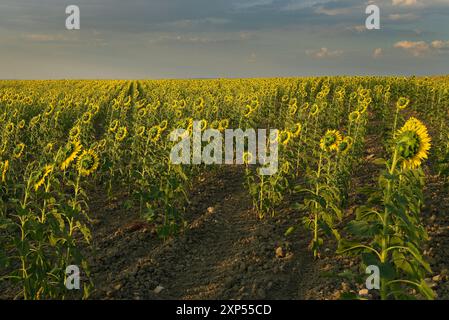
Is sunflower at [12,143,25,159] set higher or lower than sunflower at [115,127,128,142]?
lower

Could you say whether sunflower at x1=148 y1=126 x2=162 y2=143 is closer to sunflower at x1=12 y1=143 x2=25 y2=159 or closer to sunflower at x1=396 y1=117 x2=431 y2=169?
sunflower at x1=12 y1=143 x2=25 y2=159

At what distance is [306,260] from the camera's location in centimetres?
624

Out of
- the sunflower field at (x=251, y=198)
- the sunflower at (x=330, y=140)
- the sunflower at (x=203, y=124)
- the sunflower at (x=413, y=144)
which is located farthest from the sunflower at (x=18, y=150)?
the sunflower at (x=413, y=144)

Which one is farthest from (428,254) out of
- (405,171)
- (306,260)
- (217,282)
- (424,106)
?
(424,106)

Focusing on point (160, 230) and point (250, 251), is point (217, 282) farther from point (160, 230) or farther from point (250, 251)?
point (160, 230)

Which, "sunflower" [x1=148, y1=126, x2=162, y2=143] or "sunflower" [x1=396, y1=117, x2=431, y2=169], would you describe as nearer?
"sunflower" [x1=396, y1=117, x2=431, y2=169]

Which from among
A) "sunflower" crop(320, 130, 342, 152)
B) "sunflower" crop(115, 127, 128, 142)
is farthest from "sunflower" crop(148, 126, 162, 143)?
"sunflower" crop(320, 130, 342, 152)

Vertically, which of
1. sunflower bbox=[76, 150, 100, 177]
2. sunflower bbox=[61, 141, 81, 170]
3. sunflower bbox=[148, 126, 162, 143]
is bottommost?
sunflower bbox=[76, 150, 100, 177]

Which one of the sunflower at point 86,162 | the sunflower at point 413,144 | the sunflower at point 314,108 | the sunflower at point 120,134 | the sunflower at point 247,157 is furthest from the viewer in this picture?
the sunflower at point 314,108

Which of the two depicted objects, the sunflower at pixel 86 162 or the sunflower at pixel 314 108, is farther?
the sunflower at pixel 314 108

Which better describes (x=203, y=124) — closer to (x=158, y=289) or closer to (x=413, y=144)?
(x=158, y=289)

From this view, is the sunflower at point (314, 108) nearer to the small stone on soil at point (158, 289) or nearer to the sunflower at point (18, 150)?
the small stone on soil at point (158, 289)

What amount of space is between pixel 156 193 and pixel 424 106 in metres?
16.8

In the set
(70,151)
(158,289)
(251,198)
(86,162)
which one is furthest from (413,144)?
(251,198)
